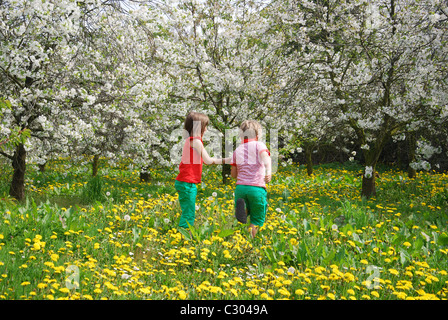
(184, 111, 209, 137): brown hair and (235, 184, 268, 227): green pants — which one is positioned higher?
(184, 111, 209, 137): brown hair

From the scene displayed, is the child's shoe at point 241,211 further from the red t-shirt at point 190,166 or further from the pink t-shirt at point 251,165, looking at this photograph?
the red t-shirt at point 190,166

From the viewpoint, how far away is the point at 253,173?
163 inches

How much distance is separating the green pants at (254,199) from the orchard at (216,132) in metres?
0.21

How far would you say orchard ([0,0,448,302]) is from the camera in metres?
3.10

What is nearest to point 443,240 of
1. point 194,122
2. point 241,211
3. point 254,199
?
Answer: point 254,199

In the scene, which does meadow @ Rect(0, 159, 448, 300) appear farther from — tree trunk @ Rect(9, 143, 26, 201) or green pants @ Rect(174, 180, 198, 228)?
tree trunk @ Rect(9, 143, 26, 201)

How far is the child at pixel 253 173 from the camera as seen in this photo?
162 inches

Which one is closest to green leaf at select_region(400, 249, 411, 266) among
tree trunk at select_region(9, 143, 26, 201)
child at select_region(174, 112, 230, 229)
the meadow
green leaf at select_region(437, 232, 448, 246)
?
the meadow

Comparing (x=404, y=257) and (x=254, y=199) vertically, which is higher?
(x=254, y=199)

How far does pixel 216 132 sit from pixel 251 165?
4561mm

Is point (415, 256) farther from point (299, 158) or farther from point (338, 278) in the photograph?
point (299, 158)

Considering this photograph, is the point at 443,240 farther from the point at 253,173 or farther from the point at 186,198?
the point at 186,198

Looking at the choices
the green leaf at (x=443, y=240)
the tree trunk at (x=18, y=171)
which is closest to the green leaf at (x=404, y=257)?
the green leaf at (x=443, y=240)
